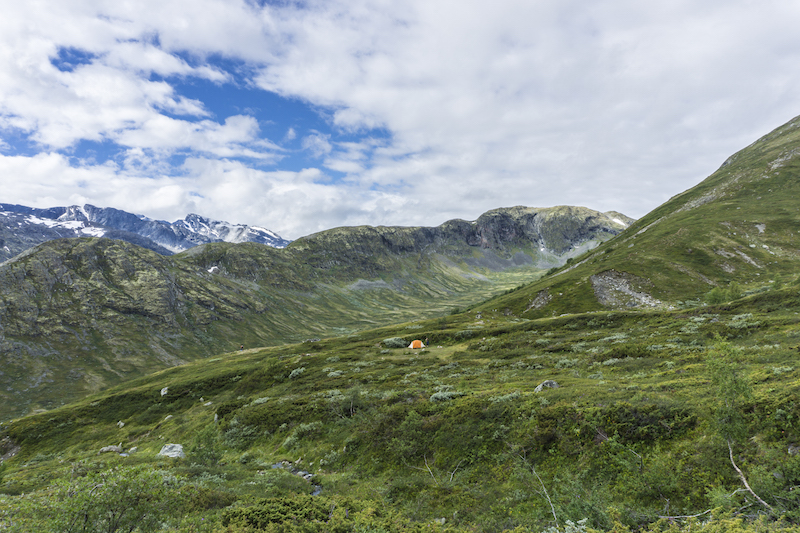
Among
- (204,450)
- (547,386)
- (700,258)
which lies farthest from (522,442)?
(700,258)

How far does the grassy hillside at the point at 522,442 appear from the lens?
38.0 ft

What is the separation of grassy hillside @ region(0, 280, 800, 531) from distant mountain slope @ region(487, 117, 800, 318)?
47.6 metres

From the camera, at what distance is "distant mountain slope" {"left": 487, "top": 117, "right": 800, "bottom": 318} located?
277 ft

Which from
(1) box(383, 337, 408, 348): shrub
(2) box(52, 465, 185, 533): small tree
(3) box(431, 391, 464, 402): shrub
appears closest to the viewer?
(2) box(52, 465, 185, 533): small tree

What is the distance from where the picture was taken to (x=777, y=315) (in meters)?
35.2

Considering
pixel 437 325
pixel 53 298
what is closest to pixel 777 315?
pixel 437 325

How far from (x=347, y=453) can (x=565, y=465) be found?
1455 centimetres

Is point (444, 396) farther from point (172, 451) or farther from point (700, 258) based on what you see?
point (700, 258)

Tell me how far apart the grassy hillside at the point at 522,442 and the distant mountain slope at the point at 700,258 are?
4764cm

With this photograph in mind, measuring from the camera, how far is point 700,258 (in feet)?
312

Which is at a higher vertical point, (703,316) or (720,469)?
(720,469)

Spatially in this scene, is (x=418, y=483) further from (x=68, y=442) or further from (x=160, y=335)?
(x=160, y=335)

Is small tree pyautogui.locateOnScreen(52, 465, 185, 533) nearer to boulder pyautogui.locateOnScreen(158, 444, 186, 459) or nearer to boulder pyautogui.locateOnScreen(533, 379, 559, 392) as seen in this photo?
boulder pyautogui.locateOnScreen(158, 444, 186, 459)

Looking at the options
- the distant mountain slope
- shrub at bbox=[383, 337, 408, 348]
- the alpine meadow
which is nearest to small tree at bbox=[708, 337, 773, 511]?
the alpine meadow
